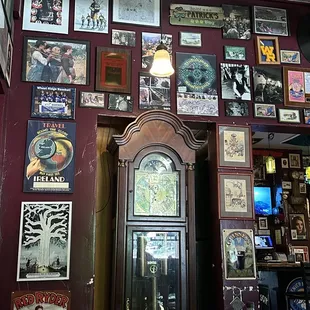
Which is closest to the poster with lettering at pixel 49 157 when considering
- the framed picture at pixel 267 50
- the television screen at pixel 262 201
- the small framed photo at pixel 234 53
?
the small framed photo at pixel 234 53

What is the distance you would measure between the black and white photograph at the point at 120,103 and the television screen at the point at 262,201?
15.4 feet

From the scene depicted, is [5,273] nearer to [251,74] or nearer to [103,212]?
[103,212]

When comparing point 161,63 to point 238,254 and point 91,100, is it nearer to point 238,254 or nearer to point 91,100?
point 91,100

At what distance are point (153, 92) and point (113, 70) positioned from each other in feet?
1.36

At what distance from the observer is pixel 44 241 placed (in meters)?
3.37

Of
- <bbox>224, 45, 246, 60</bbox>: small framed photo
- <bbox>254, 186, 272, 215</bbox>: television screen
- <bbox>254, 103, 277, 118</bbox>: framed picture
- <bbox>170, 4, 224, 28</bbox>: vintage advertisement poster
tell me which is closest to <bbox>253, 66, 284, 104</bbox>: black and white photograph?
<bbox>254, 103, 277, 118</bbox>: framed picture

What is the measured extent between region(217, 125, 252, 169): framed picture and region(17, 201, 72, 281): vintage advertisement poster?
57.3 inches

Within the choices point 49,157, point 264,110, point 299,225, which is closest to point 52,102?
point 49,157

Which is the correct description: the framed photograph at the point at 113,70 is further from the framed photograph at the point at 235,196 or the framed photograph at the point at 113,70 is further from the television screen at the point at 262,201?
the television screen at the point at 262,201

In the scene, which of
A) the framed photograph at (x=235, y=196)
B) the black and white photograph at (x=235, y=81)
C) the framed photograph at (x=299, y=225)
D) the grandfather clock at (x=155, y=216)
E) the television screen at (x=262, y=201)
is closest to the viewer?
the grandfather clock at (x=155, y=216)

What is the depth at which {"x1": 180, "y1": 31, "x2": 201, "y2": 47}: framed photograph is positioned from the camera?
400 centimetres

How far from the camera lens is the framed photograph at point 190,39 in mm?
4000

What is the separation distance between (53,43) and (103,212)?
1600 millimetres

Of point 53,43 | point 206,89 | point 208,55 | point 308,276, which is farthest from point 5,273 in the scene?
point 308,276
